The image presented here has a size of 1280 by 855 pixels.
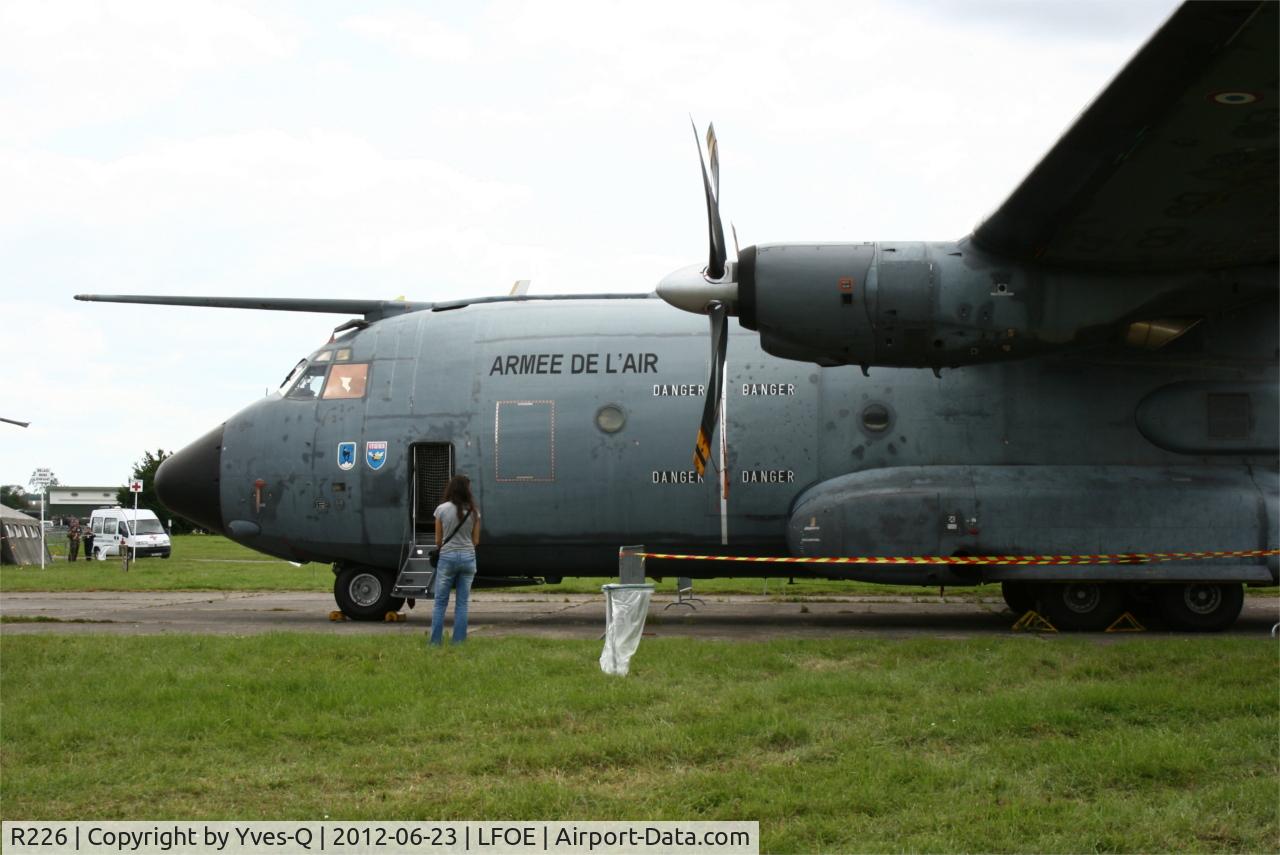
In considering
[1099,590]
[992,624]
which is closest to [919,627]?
[992,624]

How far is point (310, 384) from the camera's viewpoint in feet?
54.4

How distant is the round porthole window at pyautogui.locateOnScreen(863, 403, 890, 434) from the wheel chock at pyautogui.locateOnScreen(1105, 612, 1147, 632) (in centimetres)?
346

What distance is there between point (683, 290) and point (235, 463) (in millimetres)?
6962

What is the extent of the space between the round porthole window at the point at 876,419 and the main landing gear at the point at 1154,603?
2.61 metres

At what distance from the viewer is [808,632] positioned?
1414cm

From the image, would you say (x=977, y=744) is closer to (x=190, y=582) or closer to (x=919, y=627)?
(x=919, y=627)

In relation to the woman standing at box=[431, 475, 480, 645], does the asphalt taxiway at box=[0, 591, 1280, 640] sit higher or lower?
lower

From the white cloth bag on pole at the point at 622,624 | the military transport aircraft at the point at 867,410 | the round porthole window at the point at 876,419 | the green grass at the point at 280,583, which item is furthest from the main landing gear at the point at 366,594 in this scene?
the white cloth bag on pole at the point at 622,624

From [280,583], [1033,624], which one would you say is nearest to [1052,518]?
[1033,624]

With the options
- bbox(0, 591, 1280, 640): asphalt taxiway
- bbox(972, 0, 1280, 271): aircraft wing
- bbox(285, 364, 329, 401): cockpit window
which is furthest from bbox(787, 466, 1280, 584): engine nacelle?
bbox(285, 364, 329, 401): cockpit window

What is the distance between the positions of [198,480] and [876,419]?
8914 mm

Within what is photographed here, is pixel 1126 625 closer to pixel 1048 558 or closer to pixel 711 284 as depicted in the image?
pixel 1048 558

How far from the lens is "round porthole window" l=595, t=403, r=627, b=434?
50.4 ft

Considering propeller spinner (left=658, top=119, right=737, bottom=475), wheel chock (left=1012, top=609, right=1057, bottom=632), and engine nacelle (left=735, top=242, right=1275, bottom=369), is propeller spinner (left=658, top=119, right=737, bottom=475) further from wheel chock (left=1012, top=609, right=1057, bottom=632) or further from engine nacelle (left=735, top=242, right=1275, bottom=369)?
wheel chock (left=1012, top=609, right=1057, bottom=632)
